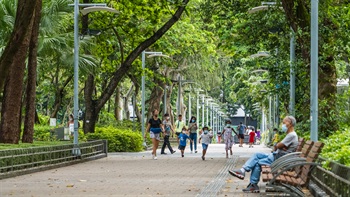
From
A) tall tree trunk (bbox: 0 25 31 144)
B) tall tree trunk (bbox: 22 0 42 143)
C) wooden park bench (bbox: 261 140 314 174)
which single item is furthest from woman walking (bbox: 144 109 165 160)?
wooden park bench (bbox: 261 140 314 174)

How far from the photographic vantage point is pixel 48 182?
20156mm

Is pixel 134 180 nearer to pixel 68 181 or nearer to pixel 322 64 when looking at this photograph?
pixel 68 181

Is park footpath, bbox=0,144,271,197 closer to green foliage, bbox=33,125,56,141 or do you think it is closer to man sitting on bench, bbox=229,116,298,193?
man sitting on bench, bbox=229,116,298,193

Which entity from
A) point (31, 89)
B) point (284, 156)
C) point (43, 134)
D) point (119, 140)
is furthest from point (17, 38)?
point (43, 134)

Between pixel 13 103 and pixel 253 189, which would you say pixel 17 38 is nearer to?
pixel 253 189

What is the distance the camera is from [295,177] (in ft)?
50.2

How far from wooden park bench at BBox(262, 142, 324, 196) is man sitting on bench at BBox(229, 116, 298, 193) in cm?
190

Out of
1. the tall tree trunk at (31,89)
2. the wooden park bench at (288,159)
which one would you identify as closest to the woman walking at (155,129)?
the tall tree trunk at (31,89)

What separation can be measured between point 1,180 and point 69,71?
29.7 meters

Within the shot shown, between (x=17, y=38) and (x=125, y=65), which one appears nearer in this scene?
(x=17, y=38)

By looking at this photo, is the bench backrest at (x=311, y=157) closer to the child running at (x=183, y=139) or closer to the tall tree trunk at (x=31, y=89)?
the tall tree trunk at (x=31, y=89)

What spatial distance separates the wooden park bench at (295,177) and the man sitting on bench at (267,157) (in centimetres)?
190

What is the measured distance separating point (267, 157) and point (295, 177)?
88.1 inches

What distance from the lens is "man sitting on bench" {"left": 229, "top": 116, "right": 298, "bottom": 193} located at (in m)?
17.2
